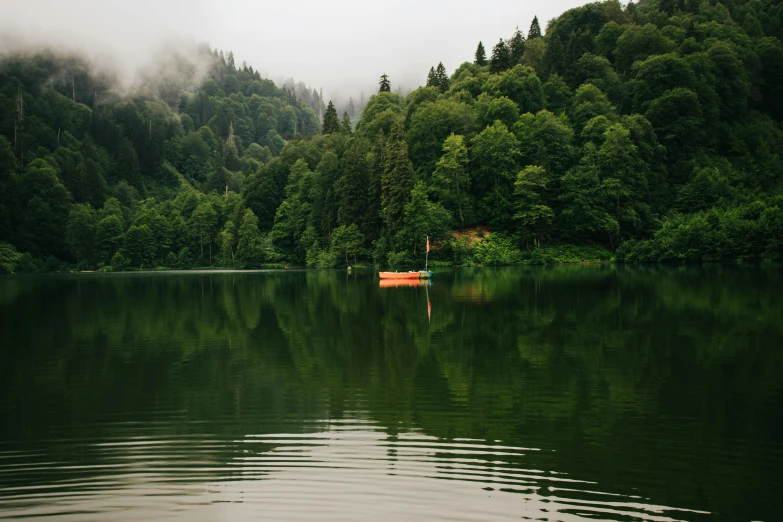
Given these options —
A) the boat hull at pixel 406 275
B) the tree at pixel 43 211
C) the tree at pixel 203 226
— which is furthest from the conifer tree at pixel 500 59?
the tree at pixel 43 211

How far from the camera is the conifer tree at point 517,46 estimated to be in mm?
119006

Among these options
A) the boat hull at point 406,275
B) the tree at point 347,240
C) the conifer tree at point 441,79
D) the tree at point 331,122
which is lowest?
the boat hull at point 406,275

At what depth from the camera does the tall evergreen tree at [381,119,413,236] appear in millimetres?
83875

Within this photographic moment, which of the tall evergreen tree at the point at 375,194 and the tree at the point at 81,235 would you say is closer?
the tall evergreen tree at the point at 375,194

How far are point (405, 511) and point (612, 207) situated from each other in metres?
80.8

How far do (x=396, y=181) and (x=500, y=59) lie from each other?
140ft

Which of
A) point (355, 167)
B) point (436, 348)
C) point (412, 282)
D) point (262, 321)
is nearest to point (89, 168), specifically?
point (355, 167)

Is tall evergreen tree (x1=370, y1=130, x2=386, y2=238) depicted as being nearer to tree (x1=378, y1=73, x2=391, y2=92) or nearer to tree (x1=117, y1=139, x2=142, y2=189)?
tree (x1=378, y1=73, x2=391, y2=92)

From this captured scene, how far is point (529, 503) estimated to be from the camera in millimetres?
7344

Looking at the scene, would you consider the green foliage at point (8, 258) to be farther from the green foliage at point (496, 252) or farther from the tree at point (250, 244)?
the green foliage at point (496, 252)

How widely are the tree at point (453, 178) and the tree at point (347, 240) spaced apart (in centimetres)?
1441

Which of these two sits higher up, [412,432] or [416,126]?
[416,126]

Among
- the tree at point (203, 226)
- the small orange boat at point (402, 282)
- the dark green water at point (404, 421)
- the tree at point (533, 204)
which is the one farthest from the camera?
the tree at point (203, 226)

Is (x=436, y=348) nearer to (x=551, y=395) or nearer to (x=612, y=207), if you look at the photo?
(x=551, y=395)
